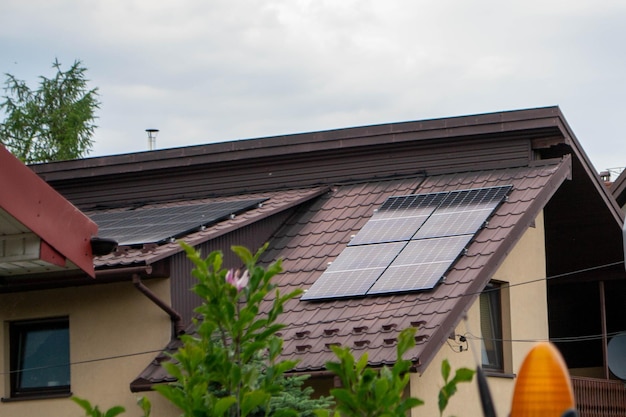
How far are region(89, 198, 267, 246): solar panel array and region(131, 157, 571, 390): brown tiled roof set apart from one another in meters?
0.84

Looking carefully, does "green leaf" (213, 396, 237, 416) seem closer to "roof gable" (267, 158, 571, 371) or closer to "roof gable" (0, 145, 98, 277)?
"roof gable" (0, 145, 98, 277)

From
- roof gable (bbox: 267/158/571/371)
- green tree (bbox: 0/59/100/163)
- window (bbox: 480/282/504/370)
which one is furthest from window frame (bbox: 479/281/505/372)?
green tree (bbox: 0/59/100/163)

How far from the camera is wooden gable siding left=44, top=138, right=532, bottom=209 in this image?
15.5 meters

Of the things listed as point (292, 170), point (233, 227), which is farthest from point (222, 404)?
point (292, 170)

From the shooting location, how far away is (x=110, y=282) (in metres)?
13.4

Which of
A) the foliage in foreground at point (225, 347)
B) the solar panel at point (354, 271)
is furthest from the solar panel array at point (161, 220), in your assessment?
the foliage in foreground at point (225, 347)

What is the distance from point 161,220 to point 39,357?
2300 millimetres

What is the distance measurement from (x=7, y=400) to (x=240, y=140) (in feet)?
16.7

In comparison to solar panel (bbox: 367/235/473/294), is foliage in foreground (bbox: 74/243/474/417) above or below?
below

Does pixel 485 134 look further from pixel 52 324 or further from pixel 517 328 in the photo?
pixel 52 324

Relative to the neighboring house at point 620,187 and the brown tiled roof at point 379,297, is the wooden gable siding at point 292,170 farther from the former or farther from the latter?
the neighboring house at point 620,187

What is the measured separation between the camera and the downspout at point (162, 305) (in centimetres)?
1272

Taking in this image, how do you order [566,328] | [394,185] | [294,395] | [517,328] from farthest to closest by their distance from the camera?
1. [566,328]
2. [394,185]
3. [517,328]
4. [294,395]

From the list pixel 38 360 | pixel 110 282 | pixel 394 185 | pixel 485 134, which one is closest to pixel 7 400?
pixel 38 360
